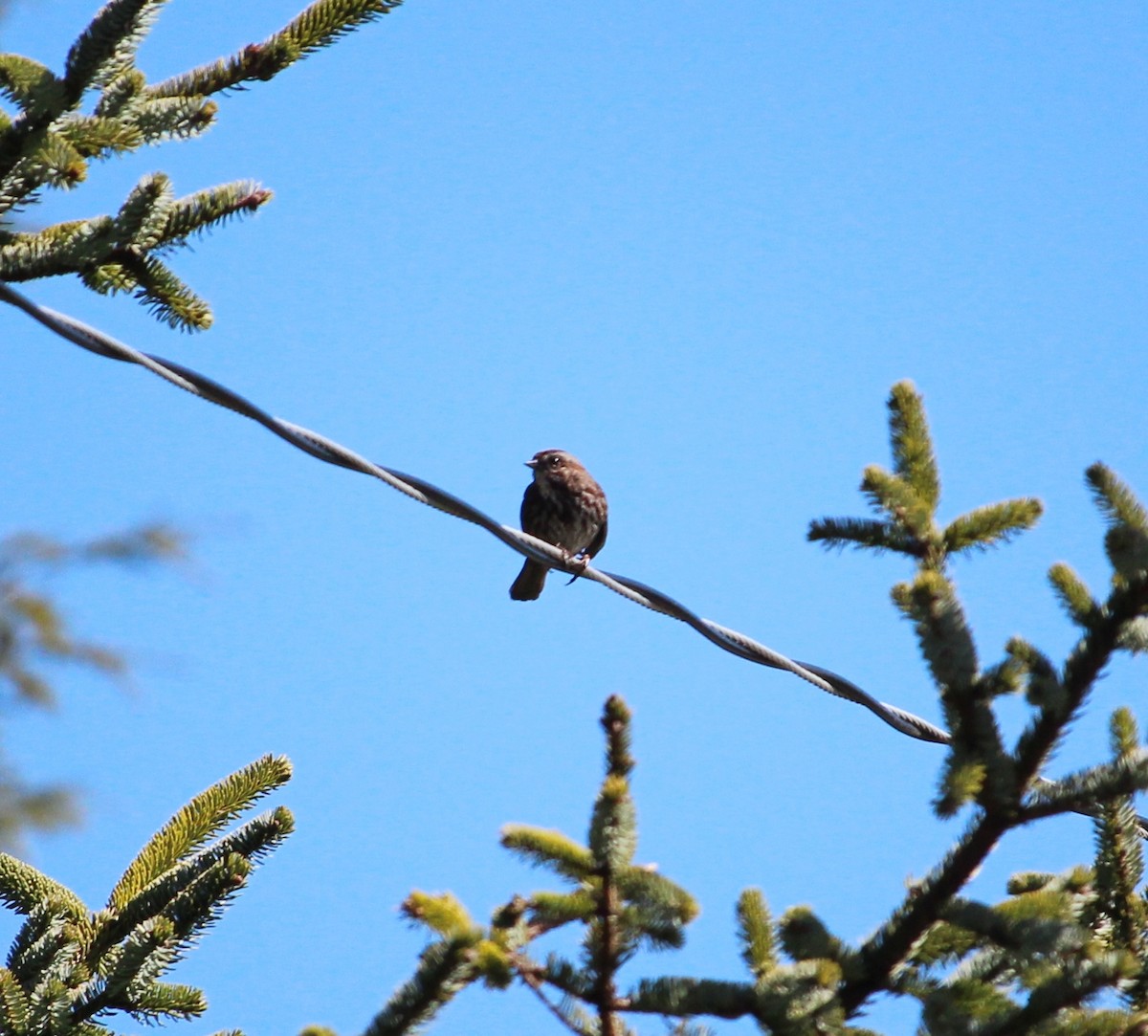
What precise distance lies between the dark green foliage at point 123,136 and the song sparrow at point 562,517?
5.07 m

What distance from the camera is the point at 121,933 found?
2.73 m

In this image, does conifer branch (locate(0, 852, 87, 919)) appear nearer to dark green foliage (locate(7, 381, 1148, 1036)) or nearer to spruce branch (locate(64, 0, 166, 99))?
dark green foliage (locate(7, 381, 1148, 1036))

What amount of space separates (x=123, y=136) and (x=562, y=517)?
214 inches

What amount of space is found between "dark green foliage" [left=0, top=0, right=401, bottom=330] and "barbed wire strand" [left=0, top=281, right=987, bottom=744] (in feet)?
0.67

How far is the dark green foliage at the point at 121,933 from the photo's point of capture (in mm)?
2592

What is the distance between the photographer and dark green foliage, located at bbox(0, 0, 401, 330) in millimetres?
2611

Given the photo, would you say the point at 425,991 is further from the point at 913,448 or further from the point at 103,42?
the point at 103,42

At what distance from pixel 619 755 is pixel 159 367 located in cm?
135

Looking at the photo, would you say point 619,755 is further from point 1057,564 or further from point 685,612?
point 685,612

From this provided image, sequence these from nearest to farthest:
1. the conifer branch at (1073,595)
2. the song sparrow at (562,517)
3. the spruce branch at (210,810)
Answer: the conifer branch at (1073,595), the spruce branch at (210,810), the song sparrow at (562,517)

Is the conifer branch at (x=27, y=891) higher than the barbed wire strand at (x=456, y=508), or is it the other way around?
the barbed wire strand at (x=456, y=508)

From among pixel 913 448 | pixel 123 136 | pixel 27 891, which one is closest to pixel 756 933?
pixel 913 448

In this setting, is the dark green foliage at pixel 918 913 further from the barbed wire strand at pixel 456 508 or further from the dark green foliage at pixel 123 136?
the dark green foliage at pixel 123 136

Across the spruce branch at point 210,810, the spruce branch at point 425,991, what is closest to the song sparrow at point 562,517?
the spruce branch at point 210,810
